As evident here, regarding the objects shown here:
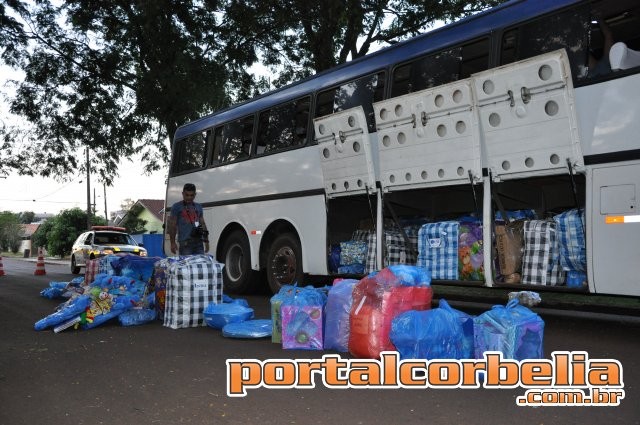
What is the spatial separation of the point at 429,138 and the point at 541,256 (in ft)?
6.16

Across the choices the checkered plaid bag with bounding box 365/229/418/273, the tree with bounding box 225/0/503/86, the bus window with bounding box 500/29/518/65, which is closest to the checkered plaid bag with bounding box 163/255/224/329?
the checkered plaid bag with bounding box 365/229/418/273

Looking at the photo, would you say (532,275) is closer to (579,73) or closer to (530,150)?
(530,150)

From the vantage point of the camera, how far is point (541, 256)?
5.92 m

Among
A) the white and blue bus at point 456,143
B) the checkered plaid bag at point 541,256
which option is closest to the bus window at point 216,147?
the white and blue bus at point 456,143

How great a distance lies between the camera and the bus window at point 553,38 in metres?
5.58

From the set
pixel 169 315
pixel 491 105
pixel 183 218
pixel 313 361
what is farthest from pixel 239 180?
pixel 313 361

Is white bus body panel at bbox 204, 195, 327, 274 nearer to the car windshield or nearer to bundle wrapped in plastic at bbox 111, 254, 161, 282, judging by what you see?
bundle wrapped in plastic at bbox 111, 254, 161, 282

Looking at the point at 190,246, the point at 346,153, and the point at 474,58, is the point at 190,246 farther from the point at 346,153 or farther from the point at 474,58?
the point at 474,58

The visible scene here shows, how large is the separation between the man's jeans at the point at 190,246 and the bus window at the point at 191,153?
3.87m

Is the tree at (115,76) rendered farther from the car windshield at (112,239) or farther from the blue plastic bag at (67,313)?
the blue plastic bag at (67,313)

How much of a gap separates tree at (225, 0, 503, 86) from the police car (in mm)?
7417

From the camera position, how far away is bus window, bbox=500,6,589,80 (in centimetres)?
558

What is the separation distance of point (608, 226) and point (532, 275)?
38.6 inches

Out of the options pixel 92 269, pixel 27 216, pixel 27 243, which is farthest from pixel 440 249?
pixel 27 216
